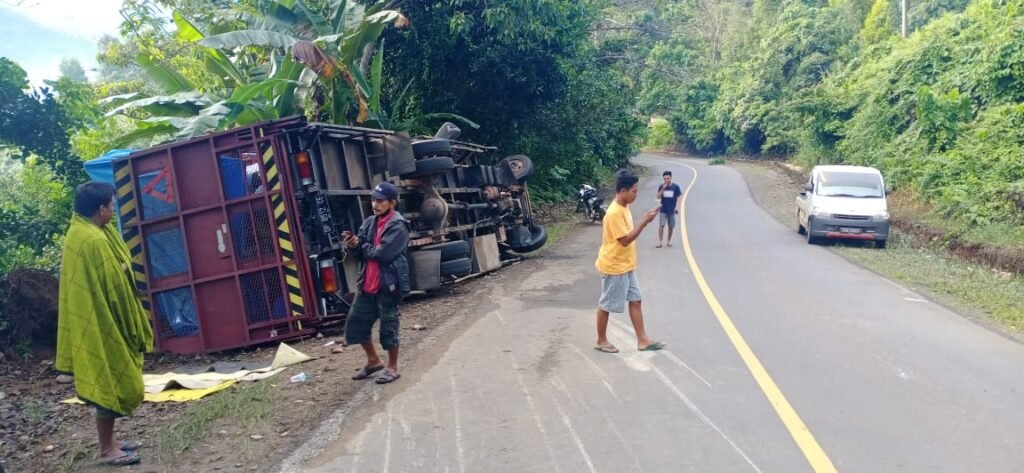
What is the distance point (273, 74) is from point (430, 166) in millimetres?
3429

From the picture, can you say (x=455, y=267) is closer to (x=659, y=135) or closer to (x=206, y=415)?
(x=206, y=415)

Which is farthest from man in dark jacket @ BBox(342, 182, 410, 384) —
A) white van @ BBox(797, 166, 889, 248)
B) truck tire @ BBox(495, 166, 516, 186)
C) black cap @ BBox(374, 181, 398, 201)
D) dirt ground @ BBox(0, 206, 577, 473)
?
white van @ BBox(797, 166, 889, 248)

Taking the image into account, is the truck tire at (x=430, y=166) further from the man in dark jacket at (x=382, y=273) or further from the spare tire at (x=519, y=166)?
the man in dark jacket at (x=382, y=273)

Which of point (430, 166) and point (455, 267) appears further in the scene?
point (455, 267)

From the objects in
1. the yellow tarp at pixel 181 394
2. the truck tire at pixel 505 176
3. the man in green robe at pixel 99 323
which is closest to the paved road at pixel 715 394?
the man in green robe at pixel 99 323

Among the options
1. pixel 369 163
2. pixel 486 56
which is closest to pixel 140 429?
pixel 369 163

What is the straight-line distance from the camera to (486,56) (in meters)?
16.8

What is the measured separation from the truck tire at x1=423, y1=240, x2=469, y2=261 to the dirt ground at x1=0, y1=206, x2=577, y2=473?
7.43ft

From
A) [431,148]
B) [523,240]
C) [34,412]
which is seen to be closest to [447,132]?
[431,148]

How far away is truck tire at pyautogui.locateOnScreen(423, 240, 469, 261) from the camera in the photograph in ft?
36.8

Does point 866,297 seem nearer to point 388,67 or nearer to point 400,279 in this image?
point 400,279

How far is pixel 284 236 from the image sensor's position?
8469 mm

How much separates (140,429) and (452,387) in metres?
2.41

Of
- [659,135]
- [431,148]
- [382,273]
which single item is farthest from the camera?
[659,135]
